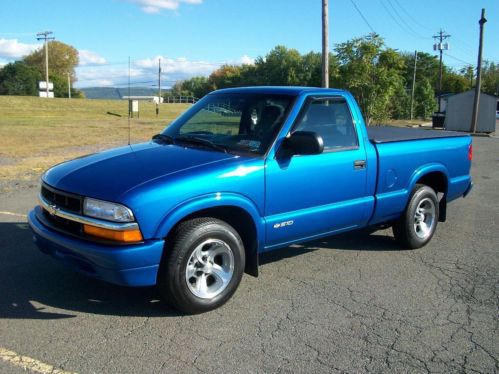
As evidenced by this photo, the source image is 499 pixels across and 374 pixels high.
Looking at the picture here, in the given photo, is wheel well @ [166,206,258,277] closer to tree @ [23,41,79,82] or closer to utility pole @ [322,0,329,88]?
utility pole @ [322,0,329,88]

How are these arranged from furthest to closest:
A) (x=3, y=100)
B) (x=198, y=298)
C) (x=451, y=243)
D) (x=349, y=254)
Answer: (x=3, y=100) → (x=451, y=243) → (x=349, y=254) → (x=198, y=298)

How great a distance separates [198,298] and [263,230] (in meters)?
0.80

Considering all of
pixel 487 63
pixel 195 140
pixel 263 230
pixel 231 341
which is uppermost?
pixel 487 63

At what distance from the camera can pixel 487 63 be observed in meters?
94.1

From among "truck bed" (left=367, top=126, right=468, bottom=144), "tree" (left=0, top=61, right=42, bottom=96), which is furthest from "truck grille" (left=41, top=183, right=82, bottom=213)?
"tree" (left=0, top=61, right=42, bottom=96)

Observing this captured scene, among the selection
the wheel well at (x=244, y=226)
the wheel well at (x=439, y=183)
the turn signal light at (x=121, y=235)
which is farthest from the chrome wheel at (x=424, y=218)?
the turn signal light at (x=121, y=235)

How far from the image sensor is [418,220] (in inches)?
235

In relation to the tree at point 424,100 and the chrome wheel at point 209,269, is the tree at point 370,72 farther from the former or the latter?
the tree at point 424,100

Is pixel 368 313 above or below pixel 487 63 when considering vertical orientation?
below

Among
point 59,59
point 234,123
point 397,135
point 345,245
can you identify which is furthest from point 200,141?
point 59,59

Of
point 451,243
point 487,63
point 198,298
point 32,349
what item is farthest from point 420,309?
point 487,63

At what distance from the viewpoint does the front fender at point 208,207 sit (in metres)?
3.69

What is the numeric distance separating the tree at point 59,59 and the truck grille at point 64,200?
126 m

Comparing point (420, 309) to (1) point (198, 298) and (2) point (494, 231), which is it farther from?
(2) point (494, 231)
